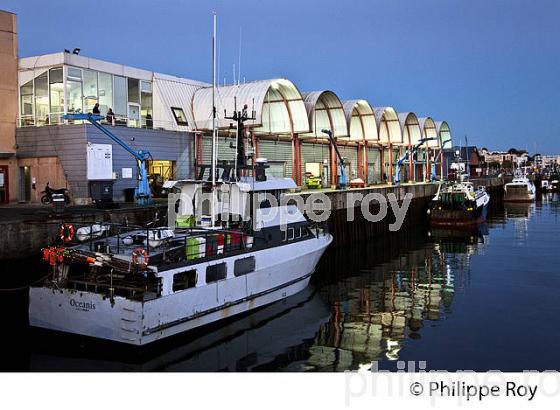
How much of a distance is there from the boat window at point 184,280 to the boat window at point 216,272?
568 mm

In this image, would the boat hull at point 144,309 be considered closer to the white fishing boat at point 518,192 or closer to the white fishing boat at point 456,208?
the white fishing boat at point 456,208

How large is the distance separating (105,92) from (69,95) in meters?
2.38

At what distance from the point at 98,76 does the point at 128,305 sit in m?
23.3

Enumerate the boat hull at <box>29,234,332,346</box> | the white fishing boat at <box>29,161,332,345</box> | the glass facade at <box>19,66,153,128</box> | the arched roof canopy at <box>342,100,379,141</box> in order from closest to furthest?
the boat hull at <box>29,234,332,346</box> < the white fishing boat at <box>29,161,332,345</box> < the glass facade at <box>19,66,153,128</box> < the arched roof canopy at <box>342,100,379,141</box>

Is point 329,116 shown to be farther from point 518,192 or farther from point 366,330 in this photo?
point 518,192

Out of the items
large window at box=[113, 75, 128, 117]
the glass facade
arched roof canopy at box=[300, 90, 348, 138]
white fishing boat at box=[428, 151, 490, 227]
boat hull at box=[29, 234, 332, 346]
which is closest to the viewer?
boat hull at box=[29, 234, 332, 346]

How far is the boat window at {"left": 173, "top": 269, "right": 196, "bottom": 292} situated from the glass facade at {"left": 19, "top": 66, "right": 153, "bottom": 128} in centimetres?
1914

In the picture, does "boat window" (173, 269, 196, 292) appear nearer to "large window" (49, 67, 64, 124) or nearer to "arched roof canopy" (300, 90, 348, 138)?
"large window" (49, 67, 64, 124)

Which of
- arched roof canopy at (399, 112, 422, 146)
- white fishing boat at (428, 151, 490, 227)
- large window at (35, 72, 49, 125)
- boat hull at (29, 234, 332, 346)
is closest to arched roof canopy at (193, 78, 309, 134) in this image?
large window at (35, 72, 49, 125)

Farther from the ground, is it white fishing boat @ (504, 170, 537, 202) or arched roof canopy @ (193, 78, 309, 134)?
arched roof canopy @ (193, 78, 309, 134)

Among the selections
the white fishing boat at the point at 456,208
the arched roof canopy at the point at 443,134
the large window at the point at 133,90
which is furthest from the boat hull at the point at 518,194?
the large window at the point at 133,90

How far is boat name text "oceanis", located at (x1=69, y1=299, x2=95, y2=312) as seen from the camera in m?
13.4

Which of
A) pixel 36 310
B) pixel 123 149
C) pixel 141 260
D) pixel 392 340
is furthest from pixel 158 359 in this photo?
pixel 123 149

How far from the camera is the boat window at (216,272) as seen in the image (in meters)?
15.6
